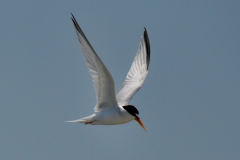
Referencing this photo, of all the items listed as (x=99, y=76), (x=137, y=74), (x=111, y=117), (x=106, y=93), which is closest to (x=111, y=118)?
(x=111, y=117)

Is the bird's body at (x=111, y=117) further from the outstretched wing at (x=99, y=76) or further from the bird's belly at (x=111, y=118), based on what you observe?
the outstretched wing at (x=99, y=76)

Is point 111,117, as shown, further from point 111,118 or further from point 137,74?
point 137,74

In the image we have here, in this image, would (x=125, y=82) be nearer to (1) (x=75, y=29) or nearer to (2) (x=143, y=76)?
(2) (x=143, y=76)

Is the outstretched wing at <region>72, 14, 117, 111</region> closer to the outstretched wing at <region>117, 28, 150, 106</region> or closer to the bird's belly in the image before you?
the bird's belly

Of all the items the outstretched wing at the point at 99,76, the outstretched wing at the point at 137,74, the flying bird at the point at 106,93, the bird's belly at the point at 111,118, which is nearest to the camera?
the outstretched wing at the point at 99,76

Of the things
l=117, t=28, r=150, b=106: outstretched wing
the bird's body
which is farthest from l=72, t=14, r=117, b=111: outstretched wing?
l=117, t=28, r=150, b=106: outstretched wing

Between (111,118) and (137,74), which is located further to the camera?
(137,74)

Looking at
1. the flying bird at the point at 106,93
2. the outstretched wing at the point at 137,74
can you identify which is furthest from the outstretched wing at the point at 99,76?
the outstretched wing at the point at 137,74

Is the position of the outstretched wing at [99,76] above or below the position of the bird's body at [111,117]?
above

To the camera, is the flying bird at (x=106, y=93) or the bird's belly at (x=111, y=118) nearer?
the flying bird at (x=106, y=93)
